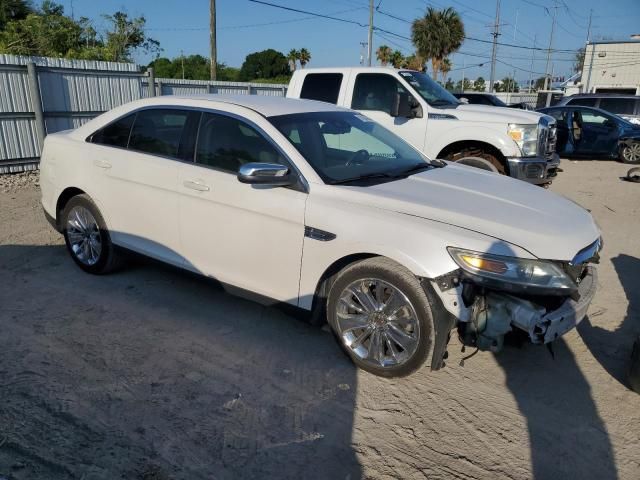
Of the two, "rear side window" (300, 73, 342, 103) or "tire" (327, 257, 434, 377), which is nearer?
"tire" (327, 257, 434, 377)

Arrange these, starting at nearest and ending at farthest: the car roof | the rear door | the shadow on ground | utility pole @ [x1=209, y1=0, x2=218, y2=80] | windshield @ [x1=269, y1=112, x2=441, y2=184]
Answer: the shadow on ground
windshield @ [x1=269, y1=112, x2=441, y2=184]
the car roof
the rear door
utility pole @ [x1=209, y1=0, x2=218, y2=80]

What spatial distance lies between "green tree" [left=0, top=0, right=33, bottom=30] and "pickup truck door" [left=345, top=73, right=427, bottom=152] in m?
24.2

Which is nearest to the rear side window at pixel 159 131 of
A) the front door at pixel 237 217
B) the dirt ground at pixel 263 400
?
the front door at pixel 237 217

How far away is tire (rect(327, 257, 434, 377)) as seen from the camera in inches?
122

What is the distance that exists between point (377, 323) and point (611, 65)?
51107 millimetres

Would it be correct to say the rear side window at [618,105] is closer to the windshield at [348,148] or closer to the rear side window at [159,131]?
the windshield at [348,148]

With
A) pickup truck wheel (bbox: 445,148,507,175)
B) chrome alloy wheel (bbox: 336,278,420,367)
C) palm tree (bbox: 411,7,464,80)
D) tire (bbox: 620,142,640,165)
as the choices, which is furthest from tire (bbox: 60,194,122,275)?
palm tree (bbox: 411,7,464,80)

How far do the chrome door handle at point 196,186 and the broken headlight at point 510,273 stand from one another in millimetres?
1906

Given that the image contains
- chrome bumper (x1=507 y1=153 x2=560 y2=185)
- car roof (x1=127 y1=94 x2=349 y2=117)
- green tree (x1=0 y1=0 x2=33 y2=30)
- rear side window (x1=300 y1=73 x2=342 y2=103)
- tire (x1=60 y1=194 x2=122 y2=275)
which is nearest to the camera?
car roof (x1=127 y1=94 x2=349 y2=117)

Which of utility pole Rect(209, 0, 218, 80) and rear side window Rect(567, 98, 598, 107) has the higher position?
utility pole Rect(209, 0, 218, 80)

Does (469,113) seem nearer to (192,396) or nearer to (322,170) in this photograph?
(322,170)

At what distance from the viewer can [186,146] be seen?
411cm

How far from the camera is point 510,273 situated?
2.93m

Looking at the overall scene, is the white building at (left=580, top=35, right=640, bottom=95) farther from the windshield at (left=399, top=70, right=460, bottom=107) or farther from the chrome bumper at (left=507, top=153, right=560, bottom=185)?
the chrome bumper at (left=507, top=153, right=560, bottom=185)
